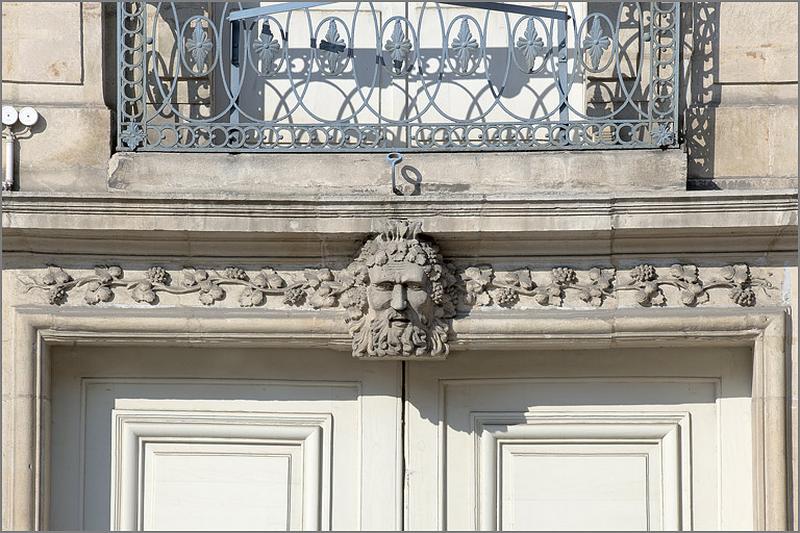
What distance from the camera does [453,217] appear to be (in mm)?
5250

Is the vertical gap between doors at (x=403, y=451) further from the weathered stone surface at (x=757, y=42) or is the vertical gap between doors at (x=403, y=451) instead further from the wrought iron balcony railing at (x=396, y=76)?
the weathered stone surface at (x=757, y=42)

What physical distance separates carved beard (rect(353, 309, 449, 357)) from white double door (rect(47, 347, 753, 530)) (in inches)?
12.5

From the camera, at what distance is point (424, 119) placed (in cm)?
568

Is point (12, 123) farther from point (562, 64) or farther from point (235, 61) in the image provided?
point (562, 64)

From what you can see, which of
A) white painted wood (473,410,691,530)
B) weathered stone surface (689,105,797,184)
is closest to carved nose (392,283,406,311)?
white painted wood (473,410,691,530)

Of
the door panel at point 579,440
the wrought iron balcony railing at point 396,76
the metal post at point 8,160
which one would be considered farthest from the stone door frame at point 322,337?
the wrought iron balcony railing at point 396,76

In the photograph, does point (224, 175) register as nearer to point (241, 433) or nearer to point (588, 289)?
point (241, 433)

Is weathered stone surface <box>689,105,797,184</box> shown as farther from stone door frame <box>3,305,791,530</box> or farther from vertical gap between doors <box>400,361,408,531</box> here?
vertical gap between doors <box>400,361,408,531</box>

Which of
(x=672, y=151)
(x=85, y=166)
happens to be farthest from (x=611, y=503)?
(x=85, y=166)

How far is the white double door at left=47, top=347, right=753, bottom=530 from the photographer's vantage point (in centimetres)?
554

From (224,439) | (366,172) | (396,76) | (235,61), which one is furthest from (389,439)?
(235,61)

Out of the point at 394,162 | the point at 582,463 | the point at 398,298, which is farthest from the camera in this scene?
the point at 582,463

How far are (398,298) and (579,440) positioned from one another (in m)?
0.89

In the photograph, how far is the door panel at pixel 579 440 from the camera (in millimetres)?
5523
